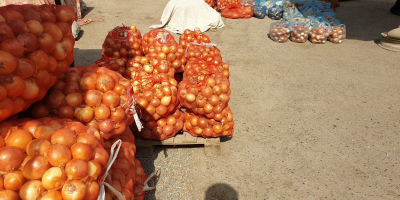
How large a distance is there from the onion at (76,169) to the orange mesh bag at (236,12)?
8074 millimetres

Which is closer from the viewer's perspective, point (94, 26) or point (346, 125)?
point (346, 125)

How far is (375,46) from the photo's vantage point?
6359 mm

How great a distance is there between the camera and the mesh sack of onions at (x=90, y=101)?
1.58 meters

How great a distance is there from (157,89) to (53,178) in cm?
149

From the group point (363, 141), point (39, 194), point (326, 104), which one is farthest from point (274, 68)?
point (39, 194)

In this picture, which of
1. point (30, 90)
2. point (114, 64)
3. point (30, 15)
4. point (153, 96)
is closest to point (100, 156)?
point (30, 90)

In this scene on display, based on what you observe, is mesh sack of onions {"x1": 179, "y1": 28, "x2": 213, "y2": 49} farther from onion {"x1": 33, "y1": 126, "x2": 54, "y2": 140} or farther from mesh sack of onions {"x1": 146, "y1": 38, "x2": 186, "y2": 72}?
onion {"x1": 33, "y1": 126, "x2": 54, "y2": 140}

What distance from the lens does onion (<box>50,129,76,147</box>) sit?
3.96 feet

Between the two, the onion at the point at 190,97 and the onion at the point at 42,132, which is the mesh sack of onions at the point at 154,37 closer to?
the onion at the point at 190,97

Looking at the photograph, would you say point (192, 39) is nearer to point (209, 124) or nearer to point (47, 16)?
point (209, 124)

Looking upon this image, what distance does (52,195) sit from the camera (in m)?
1.10

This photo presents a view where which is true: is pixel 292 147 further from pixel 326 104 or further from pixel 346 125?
pixel 326 104

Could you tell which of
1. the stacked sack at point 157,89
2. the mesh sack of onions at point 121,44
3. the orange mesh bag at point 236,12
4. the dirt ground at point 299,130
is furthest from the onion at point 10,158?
the orange mesh bag at point 236,12

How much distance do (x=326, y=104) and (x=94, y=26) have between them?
6.49 metres
